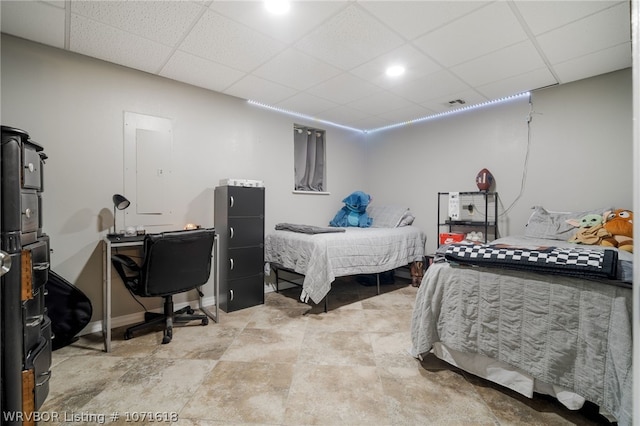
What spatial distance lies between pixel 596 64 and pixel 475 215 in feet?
6.17

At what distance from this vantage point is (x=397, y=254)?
3.58 metres

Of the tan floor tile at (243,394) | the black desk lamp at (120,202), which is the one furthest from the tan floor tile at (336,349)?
the black desk lamp at (120,202)

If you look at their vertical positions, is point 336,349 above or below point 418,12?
below

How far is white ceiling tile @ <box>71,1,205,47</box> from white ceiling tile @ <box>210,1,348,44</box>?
0.21 m

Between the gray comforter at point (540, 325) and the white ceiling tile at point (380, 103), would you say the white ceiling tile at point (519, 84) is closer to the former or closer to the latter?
the white ceiling tile at point (380, 103)

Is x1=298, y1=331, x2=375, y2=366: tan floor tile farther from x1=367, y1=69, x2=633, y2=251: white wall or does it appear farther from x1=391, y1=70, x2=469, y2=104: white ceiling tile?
x1=391, y1=70, x2=469, y2=104: white ceiling tile

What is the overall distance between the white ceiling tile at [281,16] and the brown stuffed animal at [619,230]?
2808 mm

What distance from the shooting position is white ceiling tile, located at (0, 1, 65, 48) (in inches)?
72.8

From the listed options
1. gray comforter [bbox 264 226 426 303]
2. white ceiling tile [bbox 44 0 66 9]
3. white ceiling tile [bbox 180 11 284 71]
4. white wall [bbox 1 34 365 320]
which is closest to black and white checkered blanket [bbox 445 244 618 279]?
gray comforter [bbox 264 226 426 303]

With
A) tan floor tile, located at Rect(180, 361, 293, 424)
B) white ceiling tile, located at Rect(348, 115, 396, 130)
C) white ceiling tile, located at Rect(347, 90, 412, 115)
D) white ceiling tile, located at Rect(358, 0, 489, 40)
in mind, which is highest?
white ceiling tile, located at Rect(348, 115, 396, 130)

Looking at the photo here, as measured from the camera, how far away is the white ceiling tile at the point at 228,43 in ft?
6.67

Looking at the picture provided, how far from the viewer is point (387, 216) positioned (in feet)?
14.3

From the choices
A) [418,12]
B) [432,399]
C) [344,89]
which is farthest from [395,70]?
[432,399]

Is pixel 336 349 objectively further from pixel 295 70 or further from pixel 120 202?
pixel 295 70
